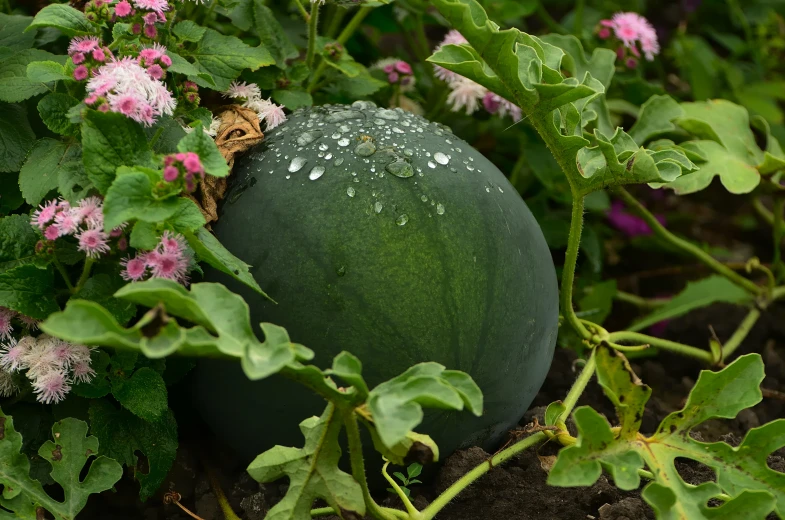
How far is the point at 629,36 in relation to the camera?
2693mm

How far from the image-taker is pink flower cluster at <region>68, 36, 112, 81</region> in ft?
5.27

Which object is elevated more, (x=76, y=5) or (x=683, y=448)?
(x=76, y=5)

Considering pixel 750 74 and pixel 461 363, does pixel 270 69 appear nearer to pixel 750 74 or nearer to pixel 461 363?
pixel 461 363

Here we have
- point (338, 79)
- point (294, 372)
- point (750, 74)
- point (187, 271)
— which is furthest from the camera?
point (750, 74)

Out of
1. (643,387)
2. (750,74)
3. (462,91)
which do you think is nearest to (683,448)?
(643,387)

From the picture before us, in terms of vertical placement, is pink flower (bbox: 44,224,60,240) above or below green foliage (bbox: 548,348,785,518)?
above

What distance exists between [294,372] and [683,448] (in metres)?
0.71

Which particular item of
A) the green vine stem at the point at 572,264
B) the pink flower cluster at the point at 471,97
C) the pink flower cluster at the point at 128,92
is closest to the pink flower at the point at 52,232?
the pink flower cluster at the point at 128,92

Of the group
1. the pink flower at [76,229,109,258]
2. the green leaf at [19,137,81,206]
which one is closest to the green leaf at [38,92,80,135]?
the green leaf at [19,137,81,206]

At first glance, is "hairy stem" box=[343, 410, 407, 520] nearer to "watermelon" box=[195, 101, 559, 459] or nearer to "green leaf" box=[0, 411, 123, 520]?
"watermelon" box=[195, 101, 559, 459]

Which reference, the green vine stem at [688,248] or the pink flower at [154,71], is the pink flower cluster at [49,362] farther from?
the green vine stem at [688,248]

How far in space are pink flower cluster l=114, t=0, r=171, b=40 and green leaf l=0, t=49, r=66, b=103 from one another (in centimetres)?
22

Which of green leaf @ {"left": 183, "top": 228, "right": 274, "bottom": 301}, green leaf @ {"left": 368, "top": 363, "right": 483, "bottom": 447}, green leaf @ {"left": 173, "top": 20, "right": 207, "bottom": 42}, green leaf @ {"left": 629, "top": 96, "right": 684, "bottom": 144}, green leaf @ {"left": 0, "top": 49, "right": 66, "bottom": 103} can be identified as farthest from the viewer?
green leaf @ {"left": 629, "top": 96, "right": 684, "bottom": 144}

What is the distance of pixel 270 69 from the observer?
2.12m
